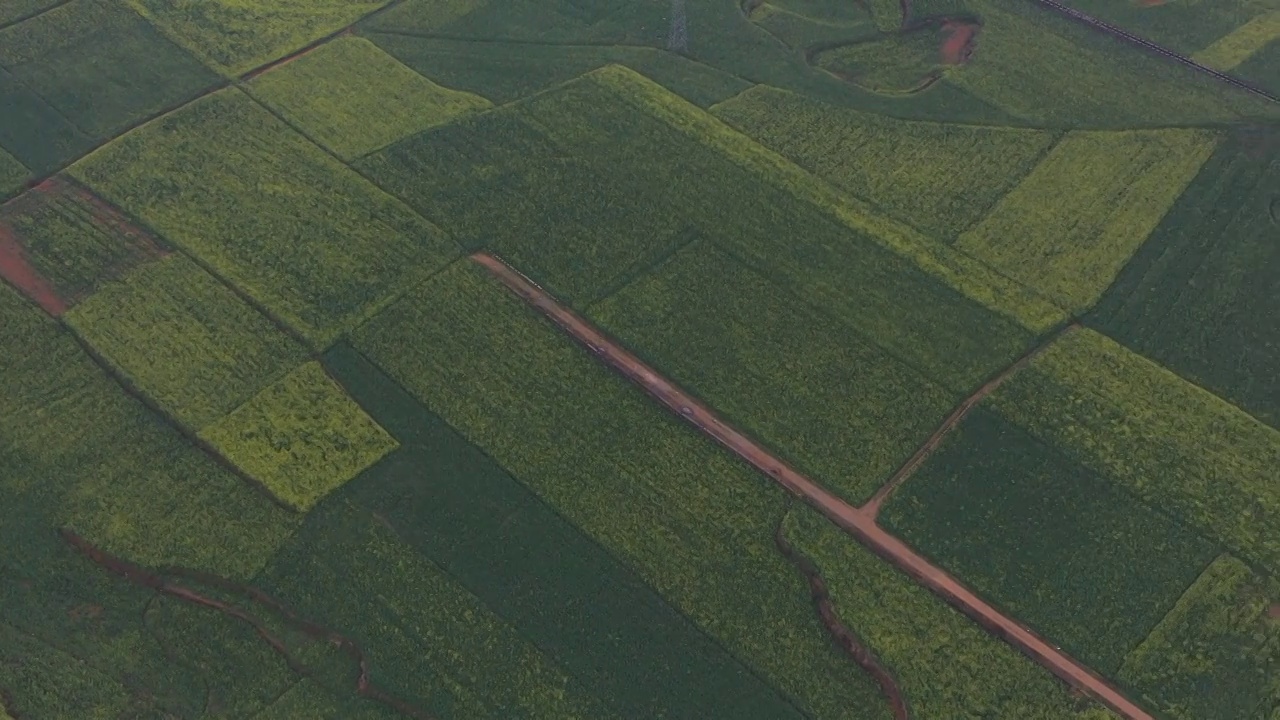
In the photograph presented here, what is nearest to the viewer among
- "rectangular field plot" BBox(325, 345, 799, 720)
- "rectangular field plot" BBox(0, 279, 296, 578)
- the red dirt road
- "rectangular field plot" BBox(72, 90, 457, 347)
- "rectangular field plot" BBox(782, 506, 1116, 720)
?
"rectangular field plot" BBox(782, 506, 1116, 720)

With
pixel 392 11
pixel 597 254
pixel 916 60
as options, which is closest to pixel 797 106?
pixel 916 60

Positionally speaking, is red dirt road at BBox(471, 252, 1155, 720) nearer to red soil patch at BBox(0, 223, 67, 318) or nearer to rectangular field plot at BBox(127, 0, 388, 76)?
red soil patch at BBox(0, 223, 67, 318)

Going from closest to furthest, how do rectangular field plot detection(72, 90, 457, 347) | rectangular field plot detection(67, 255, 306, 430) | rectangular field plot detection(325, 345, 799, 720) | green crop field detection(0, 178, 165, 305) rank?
rectangular field plot detection(325, 345, 799, 720) < rectangular field plot detection(67, 255, 306, 430) < rectangular field plot detection(72, 90, 457, 347) < green crop field detection(0, 178, 165, 305)

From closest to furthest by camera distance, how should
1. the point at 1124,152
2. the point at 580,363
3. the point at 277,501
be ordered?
1. the point at 277,501
2. the point at 580,363
3. the point at 1124,152

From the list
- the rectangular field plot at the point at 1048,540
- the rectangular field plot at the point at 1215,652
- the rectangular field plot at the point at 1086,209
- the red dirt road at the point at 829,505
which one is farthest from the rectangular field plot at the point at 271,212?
the rectangular field plot at the point at 1215,652

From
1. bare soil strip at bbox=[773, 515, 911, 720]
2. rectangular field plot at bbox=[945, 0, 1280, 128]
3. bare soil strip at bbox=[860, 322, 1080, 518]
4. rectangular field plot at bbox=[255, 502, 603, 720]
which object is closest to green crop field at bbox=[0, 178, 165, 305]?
rectangular field plot at bbox=[255, 502, 603, 720]

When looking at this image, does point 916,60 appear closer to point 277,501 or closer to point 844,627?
point 844,627
